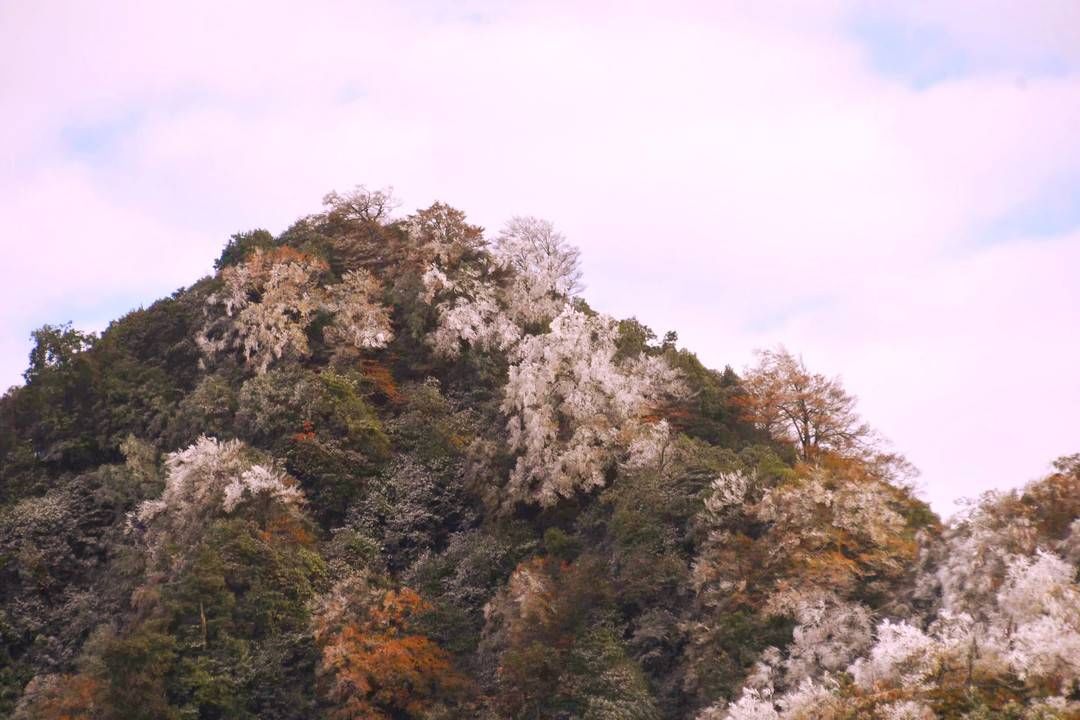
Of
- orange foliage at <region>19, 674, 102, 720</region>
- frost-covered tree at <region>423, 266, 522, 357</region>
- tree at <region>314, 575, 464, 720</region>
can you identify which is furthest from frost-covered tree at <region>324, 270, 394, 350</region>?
orange foliage at <region>19, 674, 102, 720</region>

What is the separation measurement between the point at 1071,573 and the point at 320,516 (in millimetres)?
24785

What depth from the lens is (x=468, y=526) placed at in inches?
1674

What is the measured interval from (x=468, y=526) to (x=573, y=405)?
535 cm

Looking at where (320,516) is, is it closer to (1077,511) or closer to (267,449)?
(267,449)

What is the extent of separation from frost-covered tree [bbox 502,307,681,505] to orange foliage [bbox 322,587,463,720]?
5.90 m

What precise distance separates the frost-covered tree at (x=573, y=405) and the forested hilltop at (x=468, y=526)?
0.11 metres

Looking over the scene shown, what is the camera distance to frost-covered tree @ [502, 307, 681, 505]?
3978 centimetres

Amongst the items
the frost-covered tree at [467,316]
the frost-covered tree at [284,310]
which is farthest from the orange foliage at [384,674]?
the frost-covered tree at [284,310]

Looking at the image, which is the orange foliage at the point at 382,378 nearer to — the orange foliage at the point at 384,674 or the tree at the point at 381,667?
the tree at the point at 381,667

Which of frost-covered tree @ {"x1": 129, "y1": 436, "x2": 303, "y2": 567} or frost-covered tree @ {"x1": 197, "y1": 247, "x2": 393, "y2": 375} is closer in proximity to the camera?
frost-covered tree @ {"x1": 129, "y1": 436, "x2": 303, "y2": 567}

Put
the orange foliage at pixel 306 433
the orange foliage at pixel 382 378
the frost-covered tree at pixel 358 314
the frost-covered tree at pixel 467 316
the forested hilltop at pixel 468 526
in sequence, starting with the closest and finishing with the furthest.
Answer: the forested hilltop at pixel 468 526
the orange foliage at pixel 306 433
the orange foliage at pixel 382 378
the frost-covered tree at pixel 467 316
the frost-covered tree at pixel 358 314

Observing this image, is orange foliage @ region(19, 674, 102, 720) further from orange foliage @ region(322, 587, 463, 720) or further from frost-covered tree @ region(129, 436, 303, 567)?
orange foliage @ region(322, 587, 463, 720)

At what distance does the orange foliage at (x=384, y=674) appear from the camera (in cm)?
3588

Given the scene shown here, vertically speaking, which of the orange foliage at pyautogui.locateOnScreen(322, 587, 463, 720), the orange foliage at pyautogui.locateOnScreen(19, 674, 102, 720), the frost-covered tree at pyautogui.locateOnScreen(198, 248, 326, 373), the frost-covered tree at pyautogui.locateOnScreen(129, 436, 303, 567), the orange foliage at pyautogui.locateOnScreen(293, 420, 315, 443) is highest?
the frost-covered tree at pyautogui.locateOnScreen(198, 248, 326, 373)
